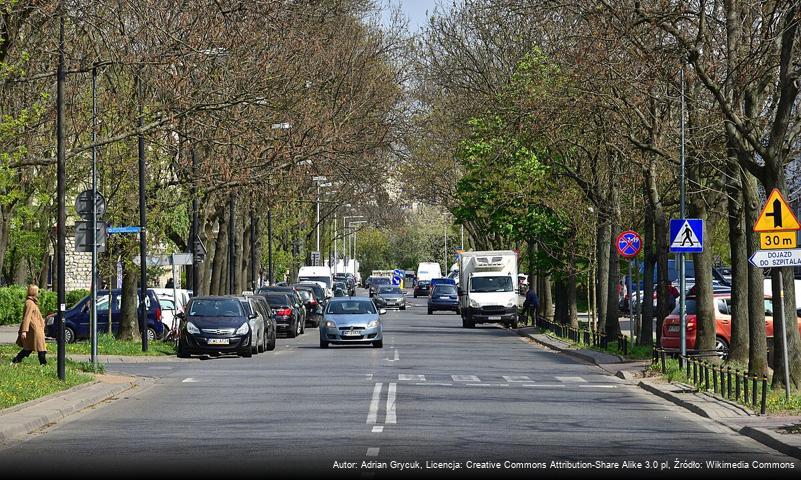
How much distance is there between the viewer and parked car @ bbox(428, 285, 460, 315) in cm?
8044

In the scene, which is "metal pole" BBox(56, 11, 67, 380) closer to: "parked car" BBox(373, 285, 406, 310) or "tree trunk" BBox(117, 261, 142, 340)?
"tree trunk" BBox(117, 261, 142, 340)

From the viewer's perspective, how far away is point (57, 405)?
66.2 ft

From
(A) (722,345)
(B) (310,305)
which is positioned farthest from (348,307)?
(B) (310,305)

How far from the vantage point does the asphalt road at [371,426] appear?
44.5 ft

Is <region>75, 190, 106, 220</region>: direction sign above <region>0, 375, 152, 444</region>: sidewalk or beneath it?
above

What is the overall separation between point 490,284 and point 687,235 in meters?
31.4

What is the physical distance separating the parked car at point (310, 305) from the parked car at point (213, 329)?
24295 mm

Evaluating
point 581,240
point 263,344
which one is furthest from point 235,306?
point 581,240

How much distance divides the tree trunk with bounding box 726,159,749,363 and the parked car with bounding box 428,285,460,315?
53071 mm

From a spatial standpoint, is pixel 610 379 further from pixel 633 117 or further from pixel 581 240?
pixel 581 240

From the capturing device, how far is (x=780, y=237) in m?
19.9

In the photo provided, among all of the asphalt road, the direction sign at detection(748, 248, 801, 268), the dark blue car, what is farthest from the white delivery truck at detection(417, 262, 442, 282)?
the direction sign at detection(748, 248, 801, 268)

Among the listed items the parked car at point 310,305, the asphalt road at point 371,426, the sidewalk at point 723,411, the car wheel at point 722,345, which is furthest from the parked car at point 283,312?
the car wheel at point 722,345

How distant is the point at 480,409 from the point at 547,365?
12.6 metres
